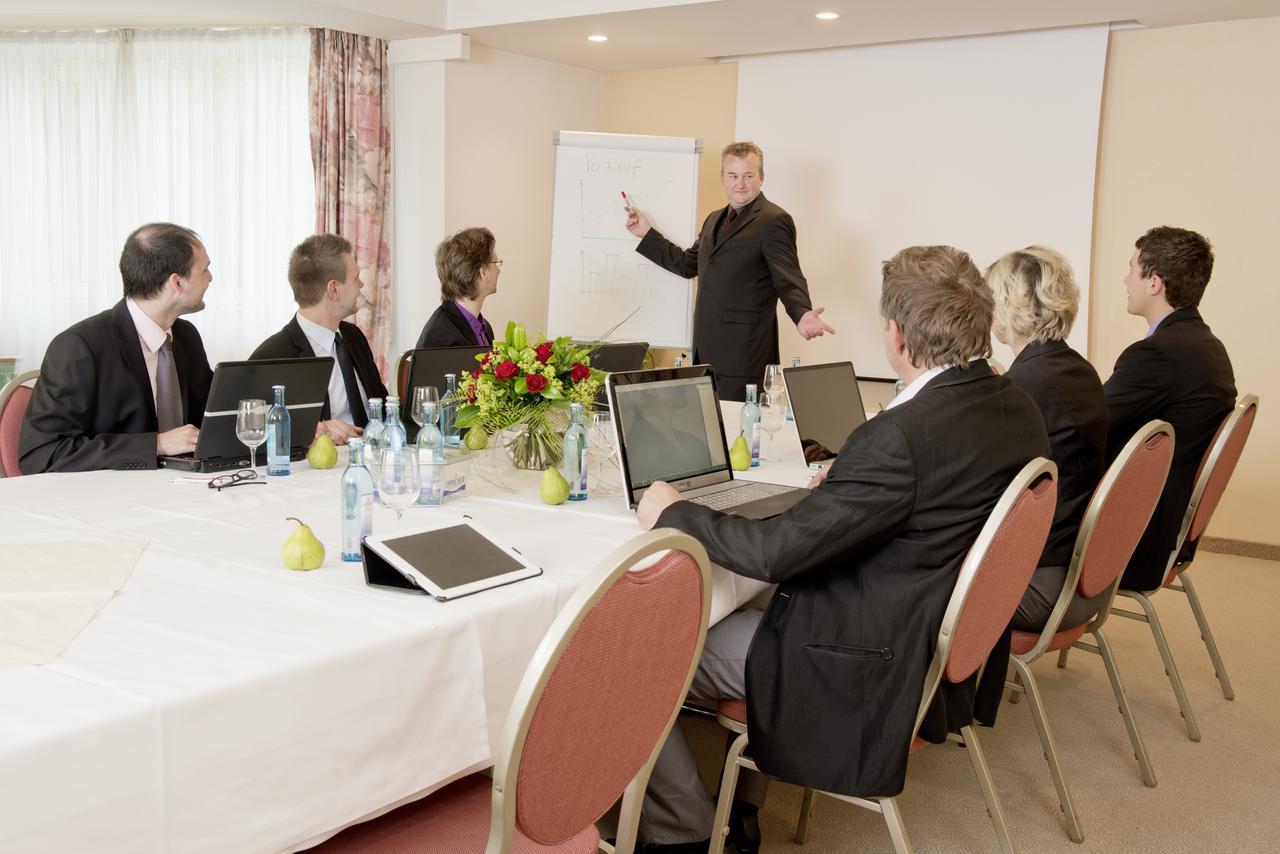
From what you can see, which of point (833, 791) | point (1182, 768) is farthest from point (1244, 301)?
point (833, 791)

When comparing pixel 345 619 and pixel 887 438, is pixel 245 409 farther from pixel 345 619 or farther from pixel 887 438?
pixel 887 438

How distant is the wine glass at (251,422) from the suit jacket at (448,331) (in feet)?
5.43

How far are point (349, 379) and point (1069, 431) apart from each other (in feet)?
7.13

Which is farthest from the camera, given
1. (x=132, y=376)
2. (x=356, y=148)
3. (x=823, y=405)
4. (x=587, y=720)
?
(x=356, y=148)

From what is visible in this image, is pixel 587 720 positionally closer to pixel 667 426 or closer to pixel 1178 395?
pixel 667 426

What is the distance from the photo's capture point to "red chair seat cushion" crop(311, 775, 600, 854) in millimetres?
1503

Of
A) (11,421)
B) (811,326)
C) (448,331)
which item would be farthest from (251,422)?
(811,326)

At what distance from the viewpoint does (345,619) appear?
5.24 feet

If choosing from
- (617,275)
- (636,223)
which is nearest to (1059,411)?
(636,223)

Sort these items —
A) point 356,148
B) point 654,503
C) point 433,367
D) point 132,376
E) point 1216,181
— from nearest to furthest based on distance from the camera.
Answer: point 654,503, point 132,376, point 433,367, point 1216,181, point 356,148

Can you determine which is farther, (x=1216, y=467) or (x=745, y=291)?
(x=745, y=291)

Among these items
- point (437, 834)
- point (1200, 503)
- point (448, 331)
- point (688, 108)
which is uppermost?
point (688, 108)

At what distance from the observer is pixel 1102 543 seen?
2.53 meters

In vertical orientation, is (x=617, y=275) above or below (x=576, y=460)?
above
